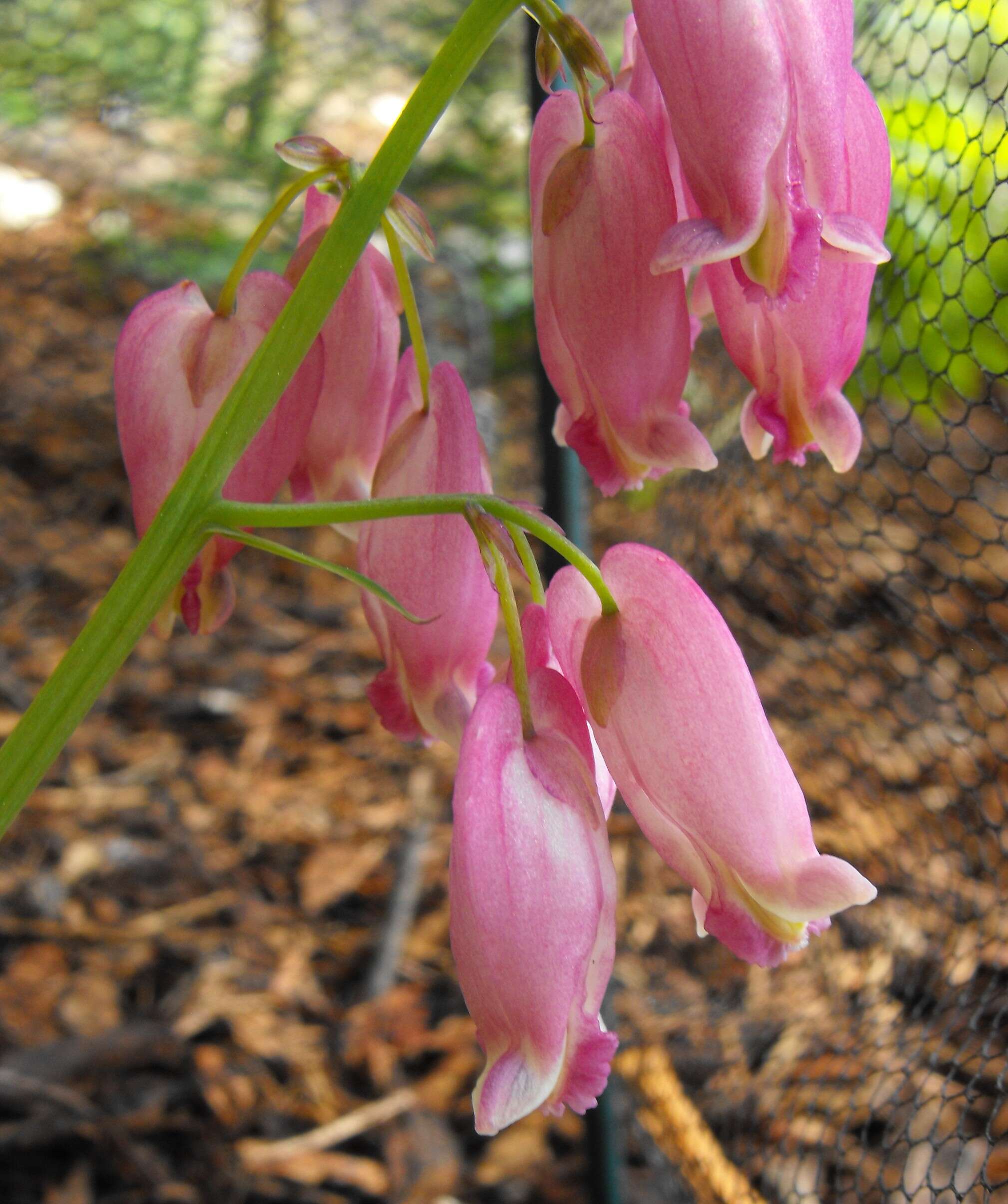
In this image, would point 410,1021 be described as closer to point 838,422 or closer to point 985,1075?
point 985,1075

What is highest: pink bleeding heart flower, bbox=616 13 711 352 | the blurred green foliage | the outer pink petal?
the outer pink petal

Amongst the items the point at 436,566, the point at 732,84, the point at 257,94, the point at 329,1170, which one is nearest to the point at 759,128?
the point at 732,84

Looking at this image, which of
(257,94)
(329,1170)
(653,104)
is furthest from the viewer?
(257,94)

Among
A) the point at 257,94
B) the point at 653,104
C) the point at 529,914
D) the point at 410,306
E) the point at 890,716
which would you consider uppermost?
the point at 653,104

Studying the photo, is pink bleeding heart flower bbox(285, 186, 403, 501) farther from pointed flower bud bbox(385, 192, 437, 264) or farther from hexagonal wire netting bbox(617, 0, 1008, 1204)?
hexagonal wire netting bbox(617, 0, 1008, 1204)

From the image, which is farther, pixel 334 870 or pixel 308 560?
pixel 334 870

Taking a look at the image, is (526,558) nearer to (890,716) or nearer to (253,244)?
(253,244)

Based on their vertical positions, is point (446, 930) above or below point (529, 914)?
below

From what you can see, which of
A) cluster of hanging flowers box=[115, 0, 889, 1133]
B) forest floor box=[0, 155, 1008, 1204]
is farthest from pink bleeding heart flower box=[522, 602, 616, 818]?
forest floor box=[0, 155, 1008, 1204]
